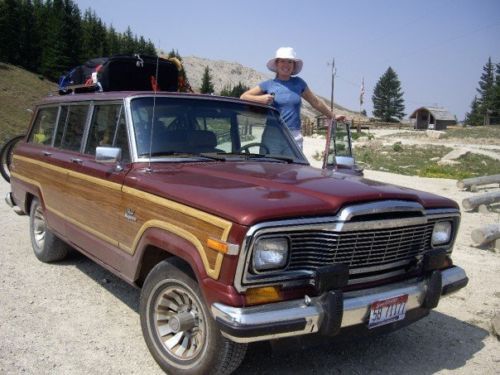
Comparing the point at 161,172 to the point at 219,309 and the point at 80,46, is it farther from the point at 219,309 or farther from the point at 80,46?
the point at 80,46

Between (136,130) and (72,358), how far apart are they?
5.81ft

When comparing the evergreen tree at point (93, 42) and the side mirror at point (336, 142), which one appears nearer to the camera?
the side mirror at point (336, 142)

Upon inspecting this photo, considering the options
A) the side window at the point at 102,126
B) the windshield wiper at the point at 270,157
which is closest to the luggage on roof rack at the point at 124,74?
the side window at the point at 102,126

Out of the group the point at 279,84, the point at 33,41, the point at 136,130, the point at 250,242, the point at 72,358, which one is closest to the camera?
the point at 250,242

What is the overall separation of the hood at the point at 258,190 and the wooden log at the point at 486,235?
380 centimetres

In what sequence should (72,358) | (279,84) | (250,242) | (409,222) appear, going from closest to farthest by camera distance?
(250,242)
(409,222)
(72,358)
(279,84)

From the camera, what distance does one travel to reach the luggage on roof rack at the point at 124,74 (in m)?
6.80

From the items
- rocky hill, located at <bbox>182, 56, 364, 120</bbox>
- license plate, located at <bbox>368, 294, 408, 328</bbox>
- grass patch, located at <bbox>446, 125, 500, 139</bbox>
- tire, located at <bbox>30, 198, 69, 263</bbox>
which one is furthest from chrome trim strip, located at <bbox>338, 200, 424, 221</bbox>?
rocky hill, located at <bbox>182, 56, 364, 120</bbox>

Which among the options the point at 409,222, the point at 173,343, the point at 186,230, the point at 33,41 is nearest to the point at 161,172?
the point at 186,230

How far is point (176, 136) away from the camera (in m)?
4.05

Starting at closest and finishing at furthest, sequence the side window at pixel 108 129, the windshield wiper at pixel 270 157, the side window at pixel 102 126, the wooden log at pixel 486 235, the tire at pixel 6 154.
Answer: the side window at pixel 108 129, the side window at pixel 102 126, the windshield wiper at pixel 270 157, the wooden log at pixel 486 235, the tire at pixel 6 154

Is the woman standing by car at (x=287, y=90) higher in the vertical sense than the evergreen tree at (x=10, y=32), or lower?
lower

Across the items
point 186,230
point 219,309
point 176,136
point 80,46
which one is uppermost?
point 80,46

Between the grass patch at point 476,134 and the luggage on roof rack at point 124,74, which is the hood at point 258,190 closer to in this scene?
the luggage on roof rack at point 124,74
